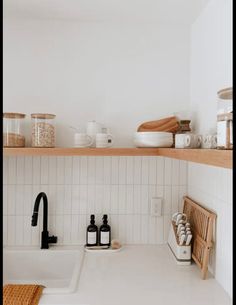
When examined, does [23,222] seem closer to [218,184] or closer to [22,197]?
[22,197]

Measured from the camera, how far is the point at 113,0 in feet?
5.59

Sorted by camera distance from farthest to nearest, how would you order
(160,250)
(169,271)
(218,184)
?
(160,250), (169,271), (218,184)

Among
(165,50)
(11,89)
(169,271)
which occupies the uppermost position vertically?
(165,50)

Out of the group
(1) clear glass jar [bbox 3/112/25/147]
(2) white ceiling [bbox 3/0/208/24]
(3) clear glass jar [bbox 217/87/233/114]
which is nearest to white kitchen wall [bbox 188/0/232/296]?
(2) white ceiling [bbox 3/0/208/24]

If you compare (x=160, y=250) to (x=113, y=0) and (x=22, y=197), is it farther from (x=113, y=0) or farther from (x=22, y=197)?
(x=113, y=0)

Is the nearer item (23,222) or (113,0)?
(113,0)

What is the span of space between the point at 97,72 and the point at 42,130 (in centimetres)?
52

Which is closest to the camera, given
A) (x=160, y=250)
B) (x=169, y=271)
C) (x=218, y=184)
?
(x=218, y=184)

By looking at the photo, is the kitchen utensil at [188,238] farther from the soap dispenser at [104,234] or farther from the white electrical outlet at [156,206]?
the soap dispenser at [104,234]

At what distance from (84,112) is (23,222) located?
2.53 feet

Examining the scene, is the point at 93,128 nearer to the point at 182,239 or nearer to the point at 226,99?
the point at 182,239

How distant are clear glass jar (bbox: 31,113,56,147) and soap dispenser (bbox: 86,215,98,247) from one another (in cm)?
53

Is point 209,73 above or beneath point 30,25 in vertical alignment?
beneath

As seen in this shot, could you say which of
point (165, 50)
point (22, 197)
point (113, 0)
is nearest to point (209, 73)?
point (165, 50)
